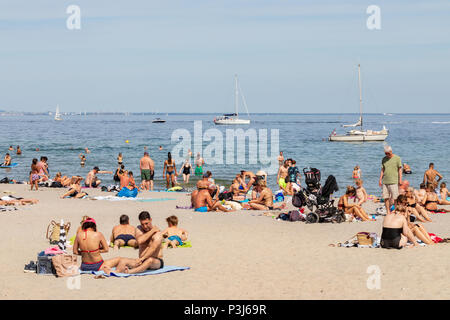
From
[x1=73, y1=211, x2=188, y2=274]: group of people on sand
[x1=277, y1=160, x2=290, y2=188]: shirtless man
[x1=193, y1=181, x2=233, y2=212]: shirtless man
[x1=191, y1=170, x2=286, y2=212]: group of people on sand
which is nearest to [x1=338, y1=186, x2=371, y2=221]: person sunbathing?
[x1=191, y1=170, x2=286, y2=212]: group of people on sand

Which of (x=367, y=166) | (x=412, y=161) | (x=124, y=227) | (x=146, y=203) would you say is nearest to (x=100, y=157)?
(x=367, y=166)

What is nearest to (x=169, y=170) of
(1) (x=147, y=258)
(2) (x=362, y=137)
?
(1) (x=147, y=258)

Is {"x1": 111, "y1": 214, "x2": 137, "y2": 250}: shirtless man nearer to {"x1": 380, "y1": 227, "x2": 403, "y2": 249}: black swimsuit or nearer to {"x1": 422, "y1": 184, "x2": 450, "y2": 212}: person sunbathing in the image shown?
{"x1": 380, "y1": 227, "x2": 403, "y2": 249}: black swimsuit

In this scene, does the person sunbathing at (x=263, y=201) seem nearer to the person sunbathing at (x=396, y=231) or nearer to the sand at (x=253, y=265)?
the sand at (x=253, y=265)

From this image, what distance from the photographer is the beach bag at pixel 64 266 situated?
10044 millimetres

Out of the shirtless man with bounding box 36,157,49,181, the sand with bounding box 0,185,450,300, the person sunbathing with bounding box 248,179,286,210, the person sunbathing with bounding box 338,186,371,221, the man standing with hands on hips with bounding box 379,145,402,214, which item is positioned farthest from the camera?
the shirtless man with bounding box 36,157,49,181

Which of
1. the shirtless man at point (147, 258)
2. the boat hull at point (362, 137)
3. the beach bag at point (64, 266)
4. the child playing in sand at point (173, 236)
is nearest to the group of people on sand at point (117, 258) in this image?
the shirtless man at point (147, 258)

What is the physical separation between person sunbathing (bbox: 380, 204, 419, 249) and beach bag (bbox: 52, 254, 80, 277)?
588 cm

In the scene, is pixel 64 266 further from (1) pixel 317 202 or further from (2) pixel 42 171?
(2) pixel 42 171

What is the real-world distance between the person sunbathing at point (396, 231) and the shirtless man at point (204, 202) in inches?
262

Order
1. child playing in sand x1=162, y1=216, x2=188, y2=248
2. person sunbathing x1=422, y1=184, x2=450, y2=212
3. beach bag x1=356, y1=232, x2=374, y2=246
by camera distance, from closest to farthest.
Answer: beach bag x1=356, y1=232, x2=374, y2=246, child playing in sand x1=162, y1=216, x2=188, y2=248, person sunbathing x1=422, y1=184, x2=450, y2=212

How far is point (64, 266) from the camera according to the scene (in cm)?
1009

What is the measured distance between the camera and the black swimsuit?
474 inches
